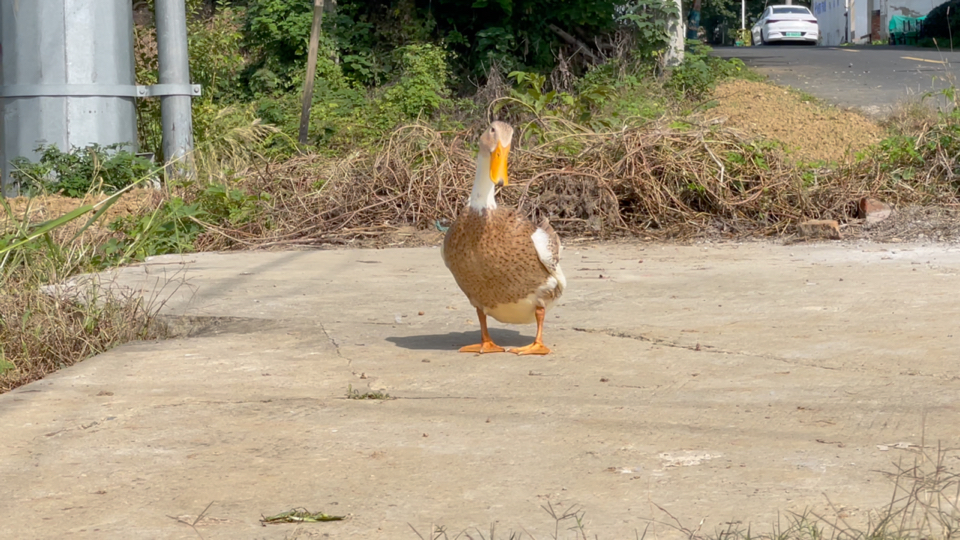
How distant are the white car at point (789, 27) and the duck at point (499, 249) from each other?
33.8 metres

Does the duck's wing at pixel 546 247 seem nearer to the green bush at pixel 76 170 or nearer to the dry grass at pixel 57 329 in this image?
the dry grass at pixel 57 329

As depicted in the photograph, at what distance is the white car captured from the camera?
35.4 m

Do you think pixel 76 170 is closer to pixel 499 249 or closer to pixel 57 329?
pixel 57 329

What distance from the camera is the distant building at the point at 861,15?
46375 millimetres

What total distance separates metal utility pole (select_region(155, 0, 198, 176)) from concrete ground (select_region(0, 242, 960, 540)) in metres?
4.75

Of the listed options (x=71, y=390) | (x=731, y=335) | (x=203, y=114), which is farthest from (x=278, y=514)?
(x=203, y=114)

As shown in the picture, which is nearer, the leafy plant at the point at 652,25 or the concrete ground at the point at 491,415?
the concrete ground at the point at 491,415

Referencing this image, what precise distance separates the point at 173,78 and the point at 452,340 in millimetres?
6344

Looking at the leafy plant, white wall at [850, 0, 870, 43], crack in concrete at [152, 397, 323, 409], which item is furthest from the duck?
white wall at [850, 0, 870, 43]

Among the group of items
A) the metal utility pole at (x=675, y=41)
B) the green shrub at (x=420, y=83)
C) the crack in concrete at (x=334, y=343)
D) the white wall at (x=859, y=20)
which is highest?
the white wall at (x=859, y=20)

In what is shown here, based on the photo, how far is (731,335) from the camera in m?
4.26

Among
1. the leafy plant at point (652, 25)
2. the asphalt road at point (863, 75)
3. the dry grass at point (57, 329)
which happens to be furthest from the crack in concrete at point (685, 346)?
the leafy plant at point (652, 25)

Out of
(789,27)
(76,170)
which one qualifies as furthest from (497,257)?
(789,27)

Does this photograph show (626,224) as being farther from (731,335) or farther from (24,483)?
(24,483)
